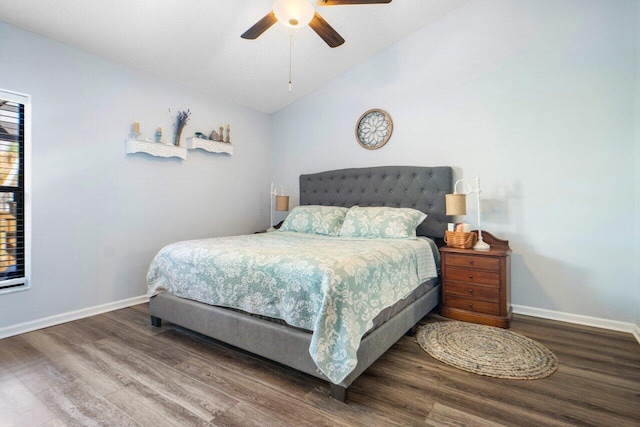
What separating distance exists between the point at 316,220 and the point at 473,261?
1739 millimetres

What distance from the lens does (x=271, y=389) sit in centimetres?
182

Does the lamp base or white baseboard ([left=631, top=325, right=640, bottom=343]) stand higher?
the lamp base

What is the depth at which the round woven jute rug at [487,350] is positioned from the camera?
79.2 inches

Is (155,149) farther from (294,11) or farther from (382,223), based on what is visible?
(382,223)

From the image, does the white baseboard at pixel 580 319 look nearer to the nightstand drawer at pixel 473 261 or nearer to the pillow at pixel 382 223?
the nightstand drawer at pixel 473 261

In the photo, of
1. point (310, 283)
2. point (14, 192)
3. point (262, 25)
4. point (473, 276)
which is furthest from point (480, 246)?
point (14, 192)

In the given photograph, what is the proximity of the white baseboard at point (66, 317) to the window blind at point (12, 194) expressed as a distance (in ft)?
1.15

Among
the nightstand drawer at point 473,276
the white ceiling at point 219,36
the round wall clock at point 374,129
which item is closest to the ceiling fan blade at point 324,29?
the white ceiling at point 219,36

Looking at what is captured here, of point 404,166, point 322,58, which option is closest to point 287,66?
point 322,58

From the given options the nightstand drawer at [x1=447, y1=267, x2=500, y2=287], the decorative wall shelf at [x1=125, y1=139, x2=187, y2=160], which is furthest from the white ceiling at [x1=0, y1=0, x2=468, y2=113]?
the nightstand drawer at [x1=447, y1=267, x2=500, y2=287]

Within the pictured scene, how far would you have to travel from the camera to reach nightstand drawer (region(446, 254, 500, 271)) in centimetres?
274

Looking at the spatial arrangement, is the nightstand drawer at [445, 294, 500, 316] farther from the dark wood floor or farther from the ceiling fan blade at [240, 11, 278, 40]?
the ceiling fan blade at [240, 11, 278, 40]

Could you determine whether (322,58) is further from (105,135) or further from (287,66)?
(105,135)

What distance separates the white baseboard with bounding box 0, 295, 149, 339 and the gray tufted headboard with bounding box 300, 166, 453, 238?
2494 mm
